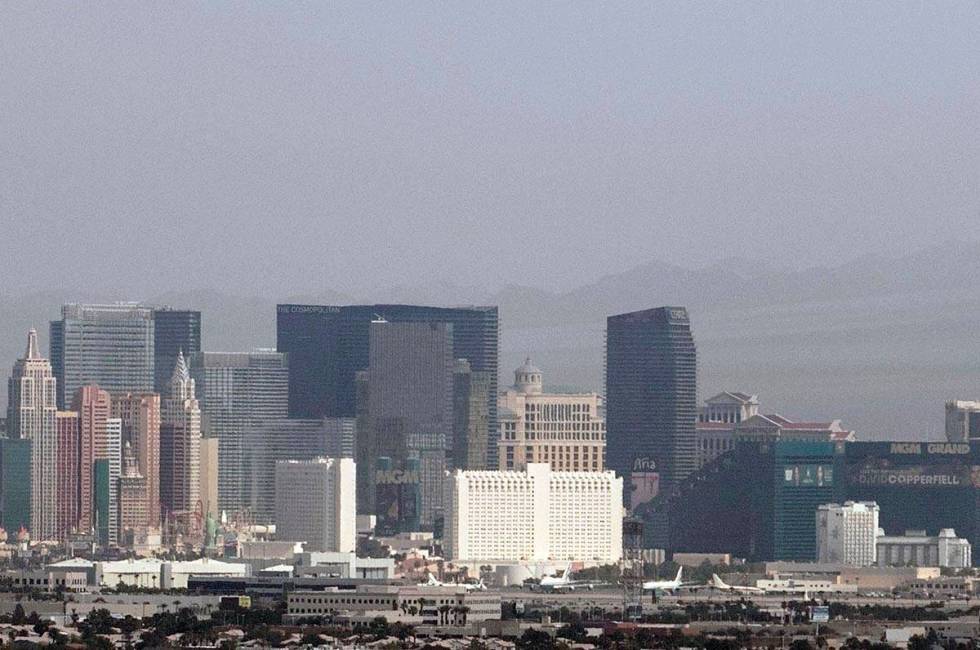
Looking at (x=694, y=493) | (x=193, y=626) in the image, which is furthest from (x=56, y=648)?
(x=694, y=493)

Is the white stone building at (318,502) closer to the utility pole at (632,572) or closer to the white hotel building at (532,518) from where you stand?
the white hotel building at (532,518)

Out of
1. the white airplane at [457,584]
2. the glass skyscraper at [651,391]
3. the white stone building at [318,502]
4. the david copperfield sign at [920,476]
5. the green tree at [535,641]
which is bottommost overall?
the green tree at [535,641]

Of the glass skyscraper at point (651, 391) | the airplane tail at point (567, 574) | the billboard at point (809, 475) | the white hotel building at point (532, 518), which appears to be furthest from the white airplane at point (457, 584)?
the glass skyscraper at point (651, 391)

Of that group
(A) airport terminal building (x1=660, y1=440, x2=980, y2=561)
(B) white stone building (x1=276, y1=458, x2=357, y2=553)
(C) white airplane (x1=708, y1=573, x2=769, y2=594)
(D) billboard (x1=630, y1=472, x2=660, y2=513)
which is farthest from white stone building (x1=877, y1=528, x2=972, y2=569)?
(B) white stone building (x1=276, y1=458, x2=357, y2=553)

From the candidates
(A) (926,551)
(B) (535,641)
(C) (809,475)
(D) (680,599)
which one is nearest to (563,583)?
(D) (680,599)

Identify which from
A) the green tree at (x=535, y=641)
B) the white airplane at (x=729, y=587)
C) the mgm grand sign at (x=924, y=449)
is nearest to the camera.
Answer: the green tree at (x=535, y=641)

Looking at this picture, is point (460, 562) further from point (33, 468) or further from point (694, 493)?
point (33, 468)

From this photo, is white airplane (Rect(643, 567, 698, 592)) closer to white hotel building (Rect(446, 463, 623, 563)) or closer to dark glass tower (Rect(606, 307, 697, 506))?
white hotel building (Rect(446, 463, 623, 563))
